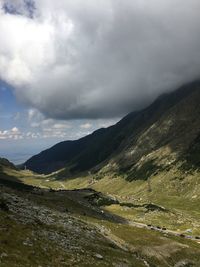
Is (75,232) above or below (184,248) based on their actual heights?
above

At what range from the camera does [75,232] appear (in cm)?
6900

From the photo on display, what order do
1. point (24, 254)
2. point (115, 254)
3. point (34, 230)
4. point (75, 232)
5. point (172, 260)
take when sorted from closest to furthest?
point (24, 254), point (34, 230), point (115, 254), point (75, 232), point (172, 260)

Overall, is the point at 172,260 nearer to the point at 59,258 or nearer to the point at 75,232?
the point at 75,232

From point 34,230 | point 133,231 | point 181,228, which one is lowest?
point 181,228

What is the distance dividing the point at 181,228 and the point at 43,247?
147183 millimetres

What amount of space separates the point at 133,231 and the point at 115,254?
3814 cm

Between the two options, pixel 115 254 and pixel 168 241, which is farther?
pixel 168 241

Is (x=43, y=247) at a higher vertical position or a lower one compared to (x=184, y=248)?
higher

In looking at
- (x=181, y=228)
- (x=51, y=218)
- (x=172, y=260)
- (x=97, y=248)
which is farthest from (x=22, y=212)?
(x=181, y=228)

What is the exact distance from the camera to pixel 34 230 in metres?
57.6

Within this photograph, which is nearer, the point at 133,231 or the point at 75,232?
the point at 75,232

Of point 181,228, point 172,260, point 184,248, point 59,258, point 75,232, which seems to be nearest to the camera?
point 59,258

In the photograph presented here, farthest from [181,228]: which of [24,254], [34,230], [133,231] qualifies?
[24,254]

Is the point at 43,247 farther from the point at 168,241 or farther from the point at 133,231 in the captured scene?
the point at 133,231
